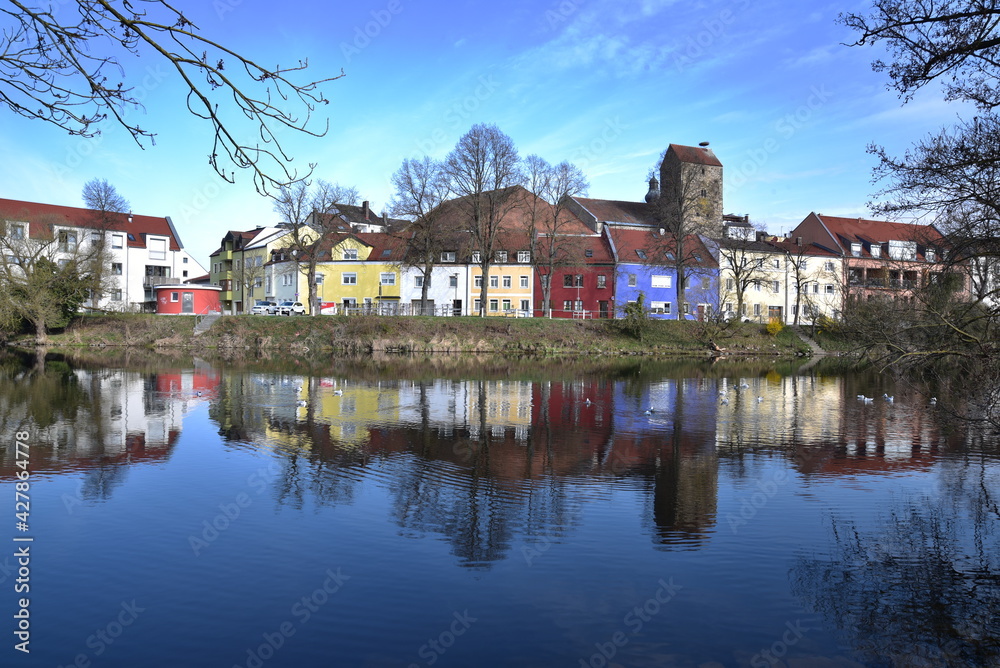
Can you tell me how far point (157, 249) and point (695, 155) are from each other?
65.0m

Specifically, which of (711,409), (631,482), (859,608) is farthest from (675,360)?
(859,608)

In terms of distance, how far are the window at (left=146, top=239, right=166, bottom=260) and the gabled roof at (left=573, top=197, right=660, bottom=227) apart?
48412mm

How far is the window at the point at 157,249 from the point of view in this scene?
3153 inches

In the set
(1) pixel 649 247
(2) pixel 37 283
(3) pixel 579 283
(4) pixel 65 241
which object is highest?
(1) pixel 649 247

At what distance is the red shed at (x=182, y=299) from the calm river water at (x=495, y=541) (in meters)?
56.1

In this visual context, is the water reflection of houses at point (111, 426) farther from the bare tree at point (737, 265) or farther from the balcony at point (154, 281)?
the balcony at point (154, 281)

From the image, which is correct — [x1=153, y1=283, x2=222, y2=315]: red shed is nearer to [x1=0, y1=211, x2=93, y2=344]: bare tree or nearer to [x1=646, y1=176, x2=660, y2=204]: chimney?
[x1=0, y1=211, x2=93, y2=344]: bare tree

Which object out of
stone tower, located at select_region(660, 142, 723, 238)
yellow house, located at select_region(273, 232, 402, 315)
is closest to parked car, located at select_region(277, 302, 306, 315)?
yellow house, located at select_region(273, 232, 402, 315)

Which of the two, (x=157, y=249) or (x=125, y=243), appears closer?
(x=125, y=243)

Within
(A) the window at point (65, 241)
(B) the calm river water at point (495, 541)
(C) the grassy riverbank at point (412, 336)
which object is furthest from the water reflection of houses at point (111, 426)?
(A) the window at point (65, 241)

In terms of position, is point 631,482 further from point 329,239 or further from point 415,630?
point 329,239

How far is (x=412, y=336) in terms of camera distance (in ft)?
178

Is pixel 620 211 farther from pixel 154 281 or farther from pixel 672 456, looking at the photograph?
pixel 672 456

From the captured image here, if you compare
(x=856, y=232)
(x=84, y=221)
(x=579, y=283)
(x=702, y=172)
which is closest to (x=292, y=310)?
(x=84, y=221)
